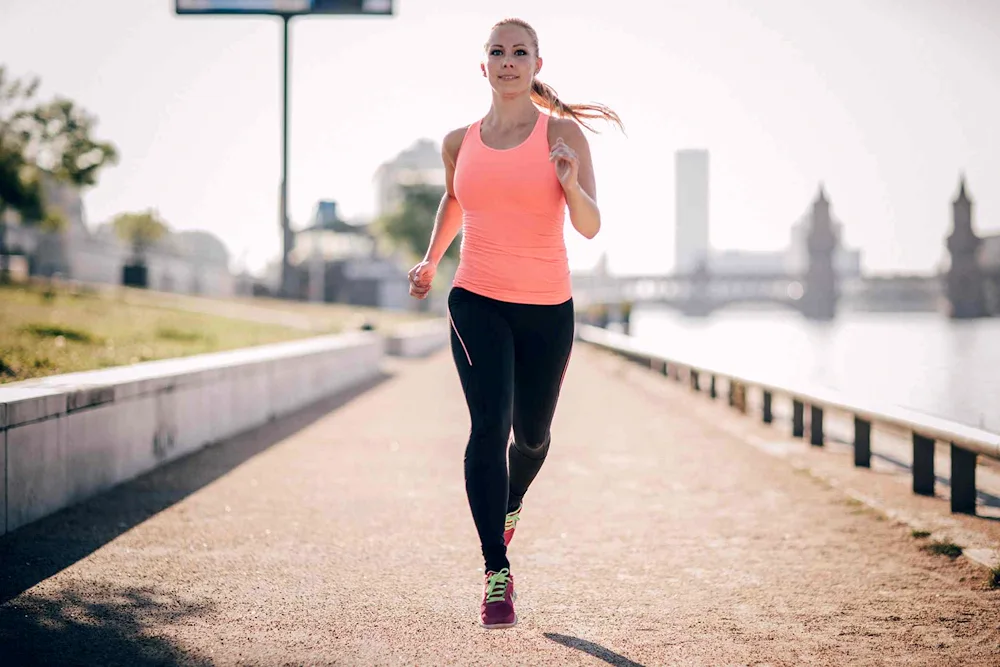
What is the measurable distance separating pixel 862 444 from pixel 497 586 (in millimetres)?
4471

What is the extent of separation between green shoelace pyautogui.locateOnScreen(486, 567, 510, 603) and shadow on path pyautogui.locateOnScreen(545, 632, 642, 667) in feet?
0.71

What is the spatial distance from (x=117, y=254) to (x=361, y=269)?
20007 mm

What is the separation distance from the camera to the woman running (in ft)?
10.5

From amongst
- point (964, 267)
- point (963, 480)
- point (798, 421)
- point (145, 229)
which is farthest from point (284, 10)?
point (964, 267)

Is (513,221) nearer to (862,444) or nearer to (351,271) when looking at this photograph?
(862,444)

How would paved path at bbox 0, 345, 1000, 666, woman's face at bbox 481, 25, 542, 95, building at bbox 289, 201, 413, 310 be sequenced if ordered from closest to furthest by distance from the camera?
paved path at bbox 0, 345, 1000, 666 < woman's face at bbox 481, 25, 542, 95 < building at bbox 289, 201, 413, 310

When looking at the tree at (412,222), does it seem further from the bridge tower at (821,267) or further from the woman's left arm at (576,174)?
the bridge tower at (821,267)

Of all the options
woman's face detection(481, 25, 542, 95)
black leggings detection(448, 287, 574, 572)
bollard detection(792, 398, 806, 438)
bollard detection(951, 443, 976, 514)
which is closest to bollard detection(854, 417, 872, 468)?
bollard detection(951, 443, 976, 514)

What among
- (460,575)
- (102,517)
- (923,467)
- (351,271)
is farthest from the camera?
(351,271)

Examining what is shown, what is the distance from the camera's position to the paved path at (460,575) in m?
3.02

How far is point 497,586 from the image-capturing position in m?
3.14

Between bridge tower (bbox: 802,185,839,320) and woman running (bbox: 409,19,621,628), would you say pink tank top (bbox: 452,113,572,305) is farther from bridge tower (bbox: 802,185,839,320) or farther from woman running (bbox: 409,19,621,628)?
bridge tower (bbox: 802,185,839,320)

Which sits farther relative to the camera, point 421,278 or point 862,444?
point 862,444

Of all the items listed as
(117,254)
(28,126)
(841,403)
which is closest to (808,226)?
(117,254)
